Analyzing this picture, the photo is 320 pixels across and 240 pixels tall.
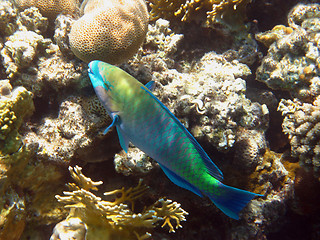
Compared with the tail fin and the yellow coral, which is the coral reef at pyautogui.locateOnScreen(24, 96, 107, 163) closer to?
the tail fin

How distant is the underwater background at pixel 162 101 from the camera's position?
2877mm

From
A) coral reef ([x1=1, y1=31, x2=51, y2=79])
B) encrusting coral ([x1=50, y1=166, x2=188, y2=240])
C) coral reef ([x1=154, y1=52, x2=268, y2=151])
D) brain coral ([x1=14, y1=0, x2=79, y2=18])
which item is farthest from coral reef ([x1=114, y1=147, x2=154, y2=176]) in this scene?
brain coral ([x1=14, y1=0, x2=79, y2=18])

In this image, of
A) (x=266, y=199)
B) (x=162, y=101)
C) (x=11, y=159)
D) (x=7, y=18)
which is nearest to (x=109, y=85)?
(x=162, y=101)

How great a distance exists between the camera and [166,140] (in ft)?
5.91

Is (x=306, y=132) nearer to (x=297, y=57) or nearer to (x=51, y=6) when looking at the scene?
(x=297, y=57)

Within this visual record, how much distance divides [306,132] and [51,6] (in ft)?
16.5

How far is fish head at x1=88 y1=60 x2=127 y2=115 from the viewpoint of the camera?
1925 mm

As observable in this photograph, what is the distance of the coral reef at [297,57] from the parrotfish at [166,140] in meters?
2.96

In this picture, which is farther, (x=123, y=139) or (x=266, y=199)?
(x=266, y=199)

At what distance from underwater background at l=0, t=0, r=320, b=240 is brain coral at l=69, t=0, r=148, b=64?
2cm

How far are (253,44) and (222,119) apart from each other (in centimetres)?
215

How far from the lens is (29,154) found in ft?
9.61

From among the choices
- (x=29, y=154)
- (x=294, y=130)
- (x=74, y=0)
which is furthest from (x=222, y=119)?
(x=74, y=0)

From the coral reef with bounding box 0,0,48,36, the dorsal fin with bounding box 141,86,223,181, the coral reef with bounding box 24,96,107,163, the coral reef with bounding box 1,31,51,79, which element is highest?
the coral reef with bounding box 0,0,48,36
